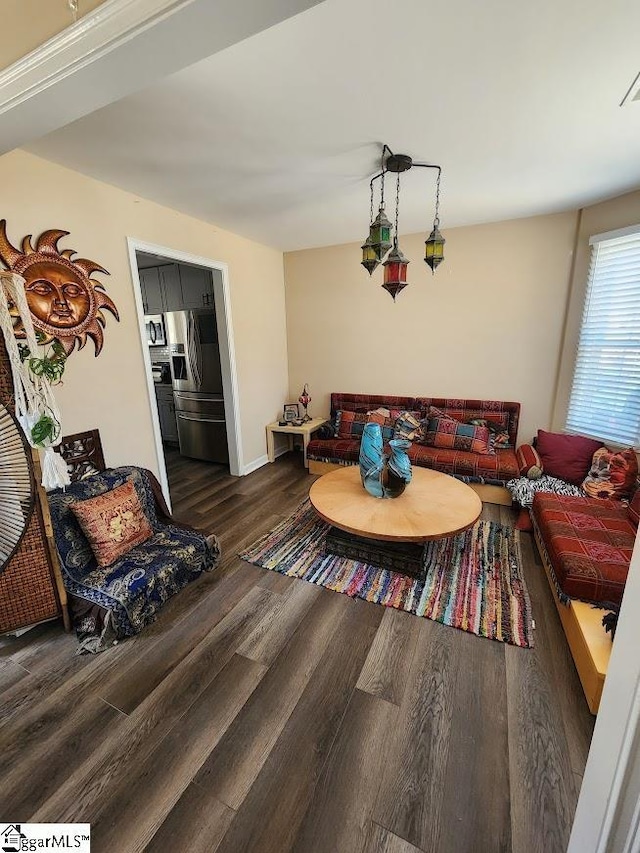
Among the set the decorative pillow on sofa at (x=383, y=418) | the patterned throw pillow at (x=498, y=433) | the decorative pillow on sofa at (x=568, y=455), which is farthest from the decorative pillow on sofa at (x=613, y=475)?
the decorative pillow on sofa at (x=383, y=418)

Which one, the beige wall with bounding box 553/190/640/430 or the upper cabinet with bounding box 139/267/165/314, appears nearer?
the beige wall with bounding box 553/190/640/430

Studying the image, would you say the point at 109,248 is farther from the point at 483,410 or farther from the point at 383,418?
the point at 483,410

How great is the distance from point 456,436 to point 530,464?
2.36 feet

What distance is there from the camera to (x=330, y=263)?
4.05 meters

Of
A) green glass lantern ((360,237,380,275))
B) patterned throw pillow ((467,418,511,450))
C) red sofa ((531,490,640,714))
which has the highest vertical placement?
green glass lantern ((360,237,380,275))

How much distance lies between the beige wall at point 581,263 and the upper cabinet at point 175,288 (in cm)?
362

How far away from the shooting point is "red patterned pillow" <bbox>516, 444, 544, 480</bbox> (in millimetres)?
2828

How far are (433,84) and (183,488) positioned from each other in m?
3.63

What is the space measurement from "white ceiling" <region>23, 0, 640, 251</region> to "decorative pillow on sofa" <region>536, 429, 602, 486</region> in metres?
1.94

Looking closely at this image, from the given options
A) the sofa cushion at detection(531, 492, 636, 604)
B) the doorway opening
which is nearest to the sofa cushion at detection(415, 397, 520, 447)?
the sofa cushion at detection(531, 492, 636, 604)

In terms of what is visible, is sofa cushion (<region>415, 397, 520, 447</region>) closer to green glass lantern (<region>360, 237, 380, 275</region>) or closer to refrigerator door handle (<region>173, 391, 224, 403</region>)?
green glass lantern (<region>360, 237, 380, 275</region>)

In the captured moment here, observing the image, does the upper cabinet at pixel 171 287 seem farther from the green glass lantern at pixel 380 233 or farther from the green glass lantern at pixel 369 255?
the green glass lantern at pixel 380 233

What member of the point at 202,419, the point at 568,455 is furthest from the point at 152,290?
the point at 568,455

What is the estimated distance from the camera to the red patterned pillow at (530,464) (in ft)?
9.28
